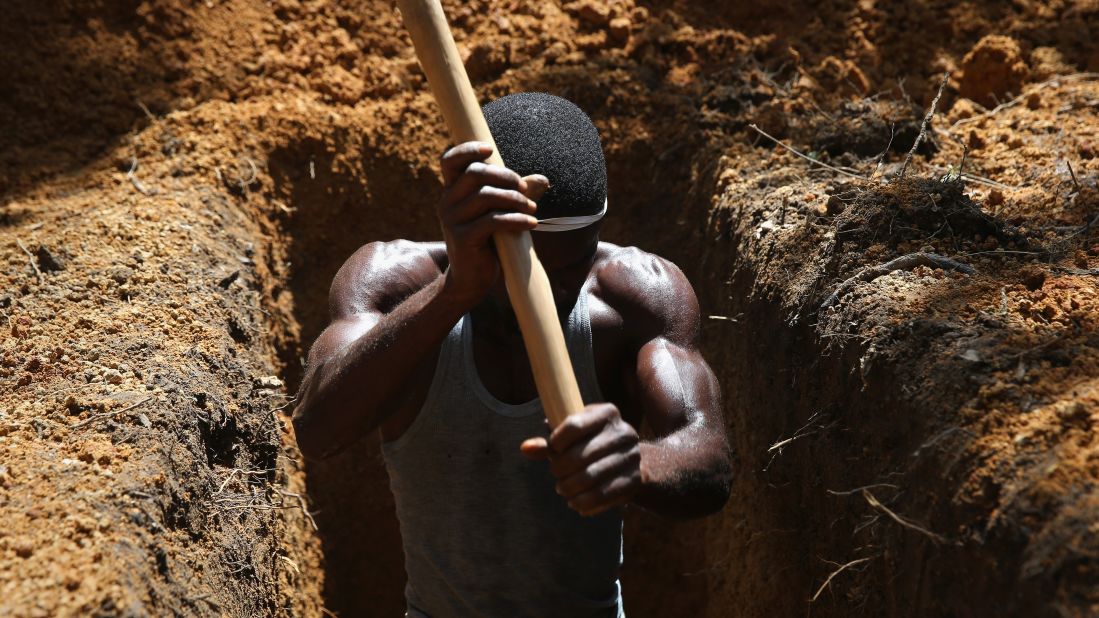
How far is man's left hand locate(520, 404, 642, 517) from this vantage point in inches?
81.0

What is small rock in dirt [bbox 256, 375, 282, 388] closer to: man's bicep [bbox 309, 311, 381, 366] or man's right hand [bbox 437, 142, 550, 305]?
man's bicep [bbox 309, 311, 381, 366]

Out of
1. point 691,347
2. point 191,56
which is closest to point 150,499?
point 691,347

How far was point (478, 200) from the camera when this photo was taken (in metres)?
2.09

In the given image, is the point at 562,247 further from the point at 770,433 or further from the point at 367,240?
the point at 367,240

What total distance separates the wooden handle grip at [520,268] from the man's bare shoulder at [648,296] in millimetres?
706

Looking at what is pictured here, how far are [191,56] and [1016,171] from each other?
11.6ft

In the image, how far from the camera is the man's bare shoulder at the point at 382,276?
283 centimetres

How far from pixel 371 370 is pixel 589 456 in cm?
65

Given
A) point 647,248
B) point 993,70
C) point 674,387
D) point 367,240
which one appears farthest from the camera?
point 367,240

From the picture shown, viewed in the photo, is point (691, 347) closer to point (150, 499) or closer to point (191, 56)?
point (150, 499)

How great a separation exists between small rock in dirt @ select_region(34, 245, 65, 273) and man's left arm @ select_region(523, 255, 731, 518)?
6.62 ft

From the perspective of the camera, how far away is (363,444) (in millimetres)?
4797

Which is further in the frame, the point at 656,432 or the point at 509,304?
the point at 509,304

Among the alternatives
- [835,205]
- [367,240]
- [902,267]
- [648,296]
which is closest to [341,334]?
[648,296]
